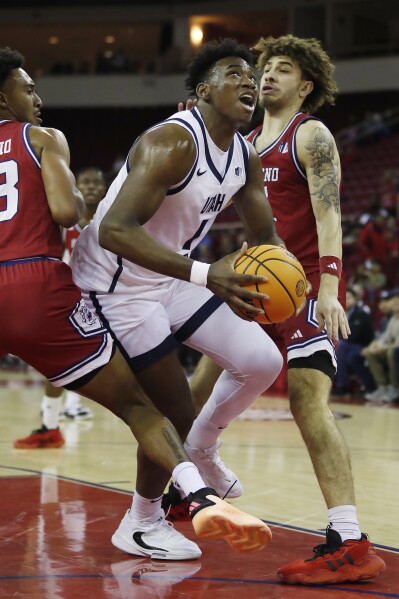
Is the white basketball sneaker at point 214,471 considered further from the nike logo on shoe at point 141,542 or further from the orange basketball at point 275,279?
the orange basketball at point 275,279

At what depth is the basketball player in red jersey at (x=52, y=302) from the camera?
382 cm

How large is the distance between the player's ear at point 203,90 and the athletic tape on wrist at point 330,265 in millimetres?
915

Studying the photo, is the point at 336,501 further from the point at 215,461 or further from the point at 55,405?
the point at 55,405

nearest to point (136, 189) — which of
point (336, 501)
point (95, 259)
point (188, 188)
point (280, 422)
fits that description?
point (188, 188)

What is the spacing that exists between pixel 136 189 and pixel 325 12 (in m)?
25.0

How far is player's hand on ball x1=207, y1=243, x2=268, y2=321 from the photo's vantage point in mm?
3566

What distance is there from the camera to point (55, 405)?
25.6ft

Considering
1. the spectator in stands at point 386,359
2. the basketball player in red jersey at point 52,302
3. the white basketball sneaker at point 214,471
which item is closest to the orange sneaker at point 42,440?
the white basketball sneaker at point 214,471

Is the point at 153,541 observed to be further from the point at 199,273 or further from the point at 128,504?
the point at 199,273

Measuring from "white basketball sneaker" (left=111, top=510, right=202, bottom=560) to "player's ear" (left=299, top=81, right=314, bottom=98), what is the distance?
238 centimetres

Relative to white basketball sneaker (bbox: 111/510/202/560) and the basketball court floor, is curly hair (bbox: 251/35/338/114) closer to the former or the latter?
the basketball court floor

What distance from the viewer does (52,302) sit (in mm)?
3871

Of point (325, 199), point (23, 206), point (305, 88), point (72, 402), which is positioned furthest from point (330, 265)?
point (72, 402)

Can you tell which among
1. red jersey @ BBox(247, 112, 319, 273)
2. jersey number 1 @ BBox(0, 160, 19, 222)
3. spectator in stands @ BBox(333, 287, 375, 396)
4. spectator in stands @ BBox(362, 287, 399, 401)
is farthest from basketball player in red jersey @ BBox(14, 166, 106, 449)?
spectator in stands @ BBox(333, 287, 375, 396)
